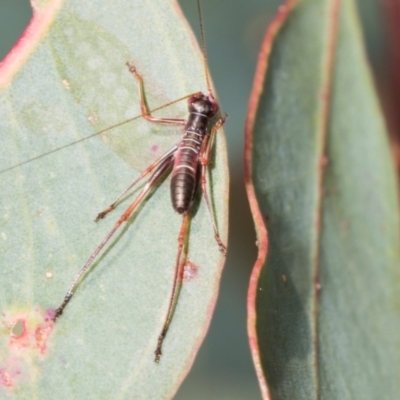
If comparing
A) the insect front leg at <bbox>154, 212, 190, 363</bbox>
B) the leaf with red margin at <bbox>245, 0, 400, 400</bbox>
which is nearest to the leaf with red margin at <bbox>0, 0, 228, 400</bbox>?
the insect front leg at <bbox>154, 212, 190, 363</bbox>

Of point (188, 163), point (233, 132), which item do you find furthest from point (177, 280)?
point (233, 132)

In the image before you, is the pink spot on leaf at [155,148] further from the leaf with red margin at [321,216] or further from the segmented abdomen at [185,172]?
the leaf with red margin at [321,216]

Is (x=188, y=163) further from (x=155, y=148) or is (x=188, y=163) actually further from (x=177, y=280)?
(x=177, y=280)

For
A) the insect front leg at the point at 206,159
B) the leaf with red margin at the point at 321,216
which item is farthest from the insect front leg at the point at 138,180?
the leaf with red margin at the point at 321,216

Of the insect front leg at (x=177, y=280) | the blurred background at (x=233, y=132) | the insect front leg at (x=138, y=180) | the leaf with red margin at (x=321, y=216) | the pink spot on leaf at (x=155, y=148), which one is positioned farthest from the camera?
the blurred background at (x=233, y=132)

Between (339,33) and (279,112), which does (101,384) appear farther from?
(339,33)

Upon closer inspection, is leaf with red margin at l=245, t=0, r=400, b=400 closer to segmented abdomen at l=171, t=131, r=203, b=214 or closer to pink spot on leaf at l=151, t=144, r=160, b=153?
segmented abdomen at l=171, t=131, r=203, b=214

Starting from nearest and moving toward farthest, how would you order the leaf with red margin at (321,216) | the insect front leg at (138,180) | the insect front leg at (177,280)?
1. the leaf with red margin at (321,216)
2. the insect front leg at (177,280)
3. the insect front leg at (138,180)

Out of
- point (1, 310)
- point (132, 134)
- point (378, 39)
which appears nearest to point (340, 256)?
point (132, 134)
